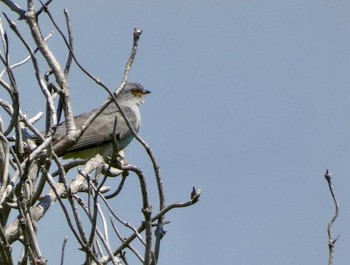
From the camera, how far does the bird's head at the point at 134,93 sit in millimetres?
12164

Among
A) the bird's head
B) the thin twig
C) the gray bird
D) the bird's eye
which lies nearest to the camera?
the thin twig

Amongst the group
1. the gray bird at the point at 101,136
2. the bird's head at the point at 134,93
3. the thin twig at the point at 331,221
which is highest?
the bird's head at the point at 134,93

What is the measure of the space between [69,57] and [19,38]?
687 mm

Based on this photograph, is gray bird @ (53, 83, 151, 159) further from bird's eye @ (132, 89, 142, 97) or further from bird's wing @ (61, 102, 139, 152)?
bird's eye @ (132, 89, 142, 97)

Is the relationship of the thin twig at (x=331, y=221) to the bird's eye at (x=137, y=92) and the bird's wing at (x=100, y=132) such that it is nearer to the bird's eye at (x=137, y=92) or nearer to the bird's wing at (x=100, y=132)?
the bird's wing at (x=100, y=132)

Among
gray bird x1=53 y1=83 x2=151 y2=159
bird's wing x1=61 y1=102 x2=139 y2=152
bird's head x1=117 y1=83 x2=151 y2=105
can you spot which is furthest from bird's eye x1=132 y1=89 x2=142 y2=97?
bird's wing x1=61 y1=102 x2=139 y2=152

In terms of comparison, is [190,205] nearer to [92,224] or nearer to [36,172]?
[92,224]

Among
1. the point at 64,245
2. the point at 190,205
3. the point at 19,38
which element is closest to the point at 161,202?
the point at 190,205

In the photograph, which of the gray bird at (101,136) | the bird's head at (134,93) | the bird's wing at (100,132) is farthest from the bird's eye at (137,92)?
the bird's wing at (100,132)

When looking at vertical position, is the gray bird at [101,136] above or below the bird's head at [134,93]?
below

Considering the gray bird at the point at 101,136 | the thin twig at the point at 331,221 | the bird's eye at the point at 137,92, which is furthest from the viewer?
the bird's eye at the point at 137,92

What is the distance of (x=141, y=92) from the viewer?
12383 millimetres

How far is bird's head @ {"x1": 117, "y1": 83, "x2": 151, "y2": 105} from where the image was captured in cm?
1216

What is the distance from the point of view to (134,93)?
12.3 m
